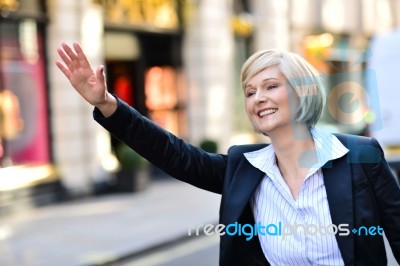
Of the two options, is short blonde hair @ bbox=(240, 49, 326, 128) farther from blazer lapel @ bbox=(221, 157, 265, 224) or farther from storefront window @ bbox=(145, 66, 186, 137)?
storefront window @ bbox=(145, 66, 186, 137)

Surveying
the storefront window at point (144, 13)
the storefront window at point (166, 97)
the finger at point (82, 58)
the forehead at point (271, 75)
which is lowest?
the storefront window at point (166, 97)

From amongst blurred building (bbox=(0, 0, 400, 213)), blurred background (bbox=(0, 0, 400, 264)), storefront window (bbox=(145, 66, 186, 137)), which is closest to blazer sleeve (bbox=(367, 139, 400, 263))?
blurred background (bbox=(0, 0, 400, 264))

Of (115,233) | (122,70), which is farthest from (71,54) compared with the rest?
(122,70)

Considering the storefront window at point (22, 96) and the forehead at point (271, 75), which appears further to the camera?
the storefront window at point (22, 96)

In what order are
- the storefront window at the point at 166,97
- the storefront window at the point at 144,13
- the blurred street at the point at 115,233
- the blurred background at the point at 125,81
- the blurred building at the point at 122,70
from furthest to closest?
the storefront window at the point at 166,97
the storefront window at the point at 144,13
the blurred building at the point at 122,70
the blurred background at the point at 125,81
the blurred street at the point at 115,233

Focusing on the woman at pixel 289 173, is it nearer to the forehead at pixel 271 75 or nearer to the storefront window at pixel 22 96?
the forehead at pixel 271 75

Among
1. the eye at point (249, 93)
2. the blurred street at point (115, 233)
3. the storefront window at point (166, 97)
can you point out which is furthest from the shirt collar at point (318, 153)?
the storefront window at point (166, 97)

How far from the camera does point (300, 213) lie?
2.04 meters

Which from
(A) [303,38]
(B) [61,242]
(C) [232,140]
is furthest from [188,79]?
(B) [61,242]

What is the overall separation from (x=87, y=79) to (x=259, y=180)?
71cm

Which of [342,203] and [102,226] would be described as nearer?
[342,203]

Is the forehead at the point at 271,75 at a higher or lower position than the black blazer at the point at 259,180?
higher

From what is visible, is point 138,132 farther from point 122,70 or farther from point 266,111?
point 122,70

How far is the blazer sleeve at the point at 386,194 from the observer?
2.01m
